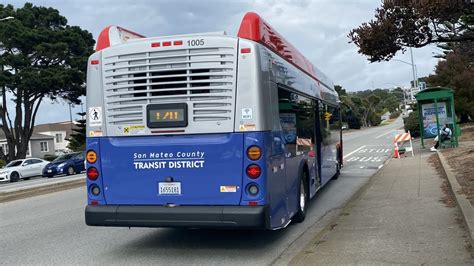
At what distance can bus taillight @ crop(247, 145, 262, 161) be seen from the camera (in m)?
6.66

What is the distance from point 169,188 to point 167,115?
3.25 feet

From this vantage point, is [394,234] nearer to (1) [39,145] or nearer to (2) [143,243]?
(2) [143,243]

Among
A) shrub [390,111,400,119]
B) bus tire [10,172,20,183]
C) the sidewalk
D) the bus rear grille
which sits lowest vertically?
bus tire [10,172,20,183]

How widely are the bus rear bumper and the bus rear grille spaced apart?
3.89 feet

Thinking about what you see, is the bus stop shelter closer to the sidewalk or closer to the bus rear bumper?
the sidewalk

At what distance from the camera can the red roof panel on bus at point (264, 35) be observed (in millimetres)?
7012

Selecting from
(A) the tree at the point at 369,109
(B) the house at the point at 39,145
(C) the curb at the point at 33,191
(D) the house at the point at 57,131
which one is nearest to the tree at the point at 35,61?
(C) the curb at the point at 33,191

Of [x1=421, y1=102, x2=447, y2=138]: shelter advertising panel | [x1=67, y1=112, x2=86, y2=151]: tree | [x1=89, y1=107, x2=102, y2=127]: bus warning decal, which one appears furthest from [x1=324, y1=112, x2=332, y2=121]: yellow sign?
[x1=67, y1=112, x2=86, y2=151]: tree

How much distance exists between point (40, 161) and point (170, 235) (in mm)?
30085

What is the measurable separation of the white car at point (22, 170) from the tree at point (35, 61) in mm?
7786

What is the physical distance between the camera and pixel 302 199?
30.2 ft

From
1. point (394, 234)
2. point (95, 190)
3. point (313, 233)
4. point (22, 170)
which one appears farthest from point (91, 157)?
point (22, 170)

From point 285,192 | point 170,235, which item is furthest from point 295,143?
point 170,235

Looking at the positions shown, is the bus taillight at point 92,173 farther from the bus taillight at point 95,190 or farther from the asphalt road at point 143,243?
the asphalt road at point 143,243
